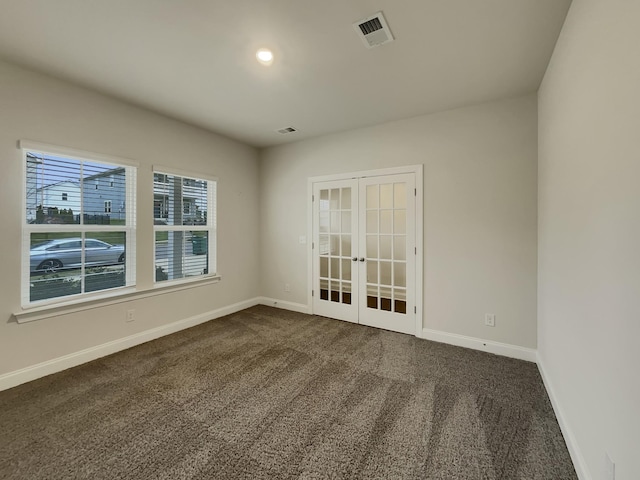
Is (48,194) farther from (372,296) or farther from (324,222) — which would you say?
(372,296)

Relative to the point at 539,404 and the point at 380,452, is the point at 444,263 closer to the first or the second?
the point at 539,404

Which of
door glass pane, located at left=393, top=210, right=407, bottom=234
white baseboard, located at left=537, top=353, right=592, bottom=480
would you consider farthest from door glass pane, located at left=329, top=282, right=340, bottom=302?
white baseboard, located at left=537, top=353, right=592, bottom=480

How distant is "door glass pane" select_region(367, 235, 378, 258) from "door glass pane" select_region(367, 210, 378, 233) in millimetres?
96

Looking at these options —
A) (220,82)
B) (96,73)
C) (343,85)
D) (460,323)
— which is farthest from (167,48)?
(460,323)

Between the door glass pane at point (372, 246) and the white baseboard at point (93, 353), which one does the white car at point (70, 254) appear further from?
the door glass pane at point (372, 246)

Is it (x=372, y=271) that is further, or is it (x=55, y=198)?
(x=372, y=271)

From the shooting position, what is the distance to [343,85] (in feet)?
8.84

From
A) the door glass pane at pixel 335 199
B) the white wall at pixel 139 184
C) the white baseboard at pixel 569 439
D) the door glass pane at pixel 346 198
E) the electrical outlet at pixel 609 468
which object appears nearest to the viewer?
the electrical outlet at pixel 609 468

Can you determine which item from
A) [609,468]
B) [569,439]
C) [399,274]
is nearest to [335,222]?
[399,274]

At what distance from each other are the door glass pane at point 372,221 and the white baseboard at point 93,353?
2586 mm

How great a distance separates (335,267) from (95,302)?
2.90 metres

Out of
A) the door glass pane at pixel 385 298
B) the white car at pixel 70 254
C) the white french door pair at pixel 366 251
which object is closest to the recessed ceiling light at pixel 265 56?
the white french door pair at pixel 366 251

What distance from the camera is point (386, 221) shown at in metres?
3.66

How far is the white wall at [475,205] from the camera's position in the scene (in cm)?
282
